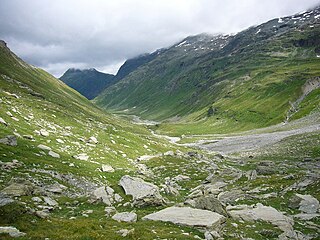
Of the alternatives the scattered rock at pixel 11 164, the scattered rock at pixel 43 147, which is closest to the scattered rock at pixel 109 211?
the scattered rock at pixel 11 164

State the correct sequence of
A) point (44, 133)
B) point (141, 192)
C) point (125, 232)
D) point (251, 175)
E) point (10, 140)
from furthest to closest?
point (44, 133), point (251, 175), point (10, 140), point (141, 192), point (125, 232)

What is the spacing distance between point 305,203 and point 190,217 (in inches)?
614

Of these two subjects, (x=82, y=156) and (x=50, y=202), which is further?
(x=82, y=156)

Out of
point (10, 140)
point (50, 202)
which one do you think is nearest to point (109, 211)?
point (50, 202)

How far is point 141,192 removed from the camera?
1367 inches

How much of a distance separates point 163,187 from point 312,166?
3955 cm

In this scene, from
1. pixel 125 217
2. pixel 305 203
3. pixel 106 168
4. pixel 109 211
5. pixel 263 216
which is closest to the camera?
pixel 125 217

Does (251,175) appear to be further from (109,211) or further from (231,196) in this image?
(109,211)

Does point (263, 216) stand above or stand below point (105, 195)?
below

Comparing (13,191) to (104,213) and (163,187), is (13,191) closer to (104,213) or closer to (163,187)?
(104,213)

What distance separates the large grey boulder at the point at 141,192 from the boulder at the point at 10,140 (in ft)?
59.3

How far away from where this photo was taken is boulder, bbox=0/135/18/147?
43263mm

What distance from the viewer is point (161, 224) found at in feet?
83.9

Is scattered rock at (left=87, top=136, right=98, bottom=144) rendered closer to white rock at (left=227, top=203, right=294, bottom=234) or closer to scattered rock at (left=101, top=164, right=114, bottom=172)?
scattered rock at (left=101, top=164, right=114, bottom=172)
